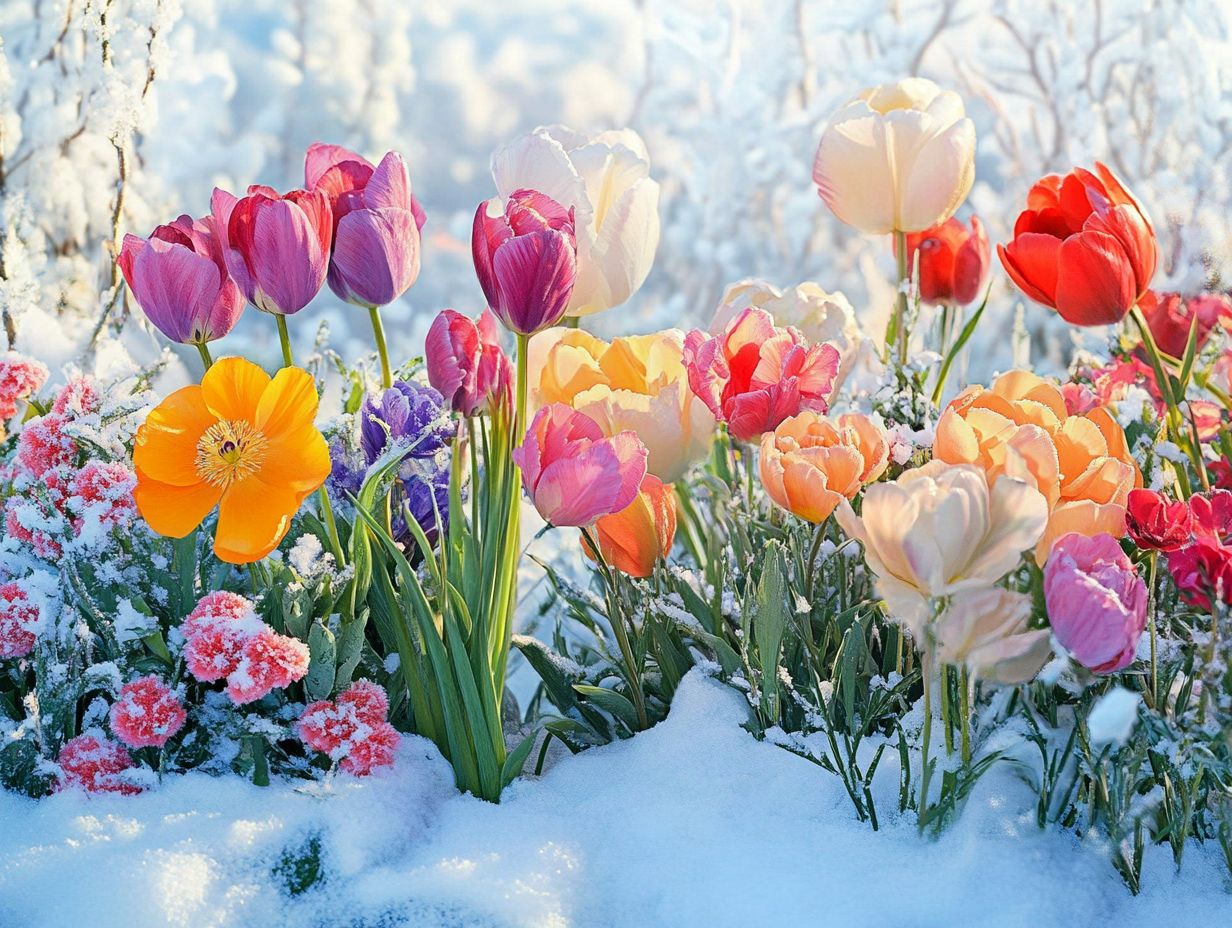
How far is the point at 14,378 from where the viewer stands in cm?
97

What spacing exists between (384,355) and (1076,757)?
519 mm

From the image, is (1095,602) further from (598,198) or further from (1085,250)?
(598,198)

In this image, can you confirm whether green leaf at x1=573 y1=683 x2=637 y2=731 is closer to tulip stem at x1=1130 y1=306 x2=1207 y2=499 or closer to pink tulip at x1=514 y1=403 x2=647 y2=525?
pink tulip at x1=514 y1=403 x2=647 y2=525

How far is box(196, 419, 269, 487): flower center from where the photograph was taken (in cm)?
76

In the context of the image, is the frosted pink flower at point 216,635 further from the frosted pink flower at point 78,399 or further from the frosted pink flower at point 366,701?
the frosted pink flower at point 78,399

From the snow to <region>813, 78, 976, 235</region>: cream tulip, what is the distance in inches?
17.1

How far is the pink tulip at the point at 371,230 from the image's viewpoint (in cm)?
81

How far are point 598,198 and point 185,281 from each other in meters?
0.30

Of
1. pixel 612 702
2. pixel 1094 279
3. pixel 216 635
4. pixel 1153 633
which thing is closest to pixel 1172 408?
pixel 1094 279

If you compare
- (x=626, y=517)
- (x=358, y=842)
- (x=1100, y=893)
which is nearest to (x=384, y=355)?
(x=626, y=517)

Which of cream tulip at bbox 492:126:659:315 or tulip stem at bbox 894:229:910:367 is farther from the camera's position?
tulip stem at bbox 894:229:910:367

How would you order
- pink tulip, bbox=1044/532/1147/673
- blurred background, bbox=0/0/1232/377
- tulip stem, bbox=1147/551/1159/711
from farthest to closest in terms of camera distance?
1. blurred background, bbox=0/0/1232/377
2. tulip stem, bbox=1147/551/1159/711
3. pink tulip, bbox=1044/532/1147/673

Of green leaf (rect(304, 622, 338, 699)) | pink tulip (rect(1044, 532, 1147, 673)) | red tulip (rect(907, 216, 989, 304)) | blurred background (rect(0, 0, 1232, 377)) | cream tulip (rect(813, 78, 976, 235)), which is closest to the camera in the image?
pink tulip (rect(1044, 532, 1147, 673))

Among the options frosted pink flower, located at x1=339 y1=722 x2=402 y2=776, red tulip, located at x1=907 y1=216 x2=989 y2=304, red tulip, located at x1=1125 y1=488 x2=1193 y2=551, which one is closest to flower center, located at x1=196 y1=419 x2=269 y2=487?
frosted pink flower, located at x1=339 y1=722 x2=402 y2=776
